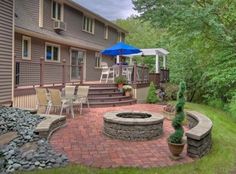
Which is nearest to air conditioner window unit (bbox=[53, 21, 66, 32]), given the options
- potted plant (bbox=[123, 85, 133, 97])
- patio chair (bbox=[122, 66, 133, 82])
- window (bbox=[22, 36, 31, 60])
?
window (bbox=[22, 36, 31, 60])

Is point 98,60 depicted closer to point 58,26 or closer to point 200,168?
point 58,26

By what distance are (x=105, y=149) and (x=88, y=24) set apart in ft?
51.4

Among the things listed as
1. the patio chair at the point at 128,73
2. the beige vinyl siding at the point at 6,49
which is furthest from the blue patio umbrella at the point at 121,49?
the beige vinyl siding at the point at 6,49

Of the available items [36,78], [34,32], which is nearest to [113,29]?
[34,32]

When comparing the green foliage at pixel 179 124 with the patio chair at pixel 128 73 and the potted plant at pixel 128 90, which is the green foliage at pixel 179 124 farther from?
the patio chair at pixel 128 73

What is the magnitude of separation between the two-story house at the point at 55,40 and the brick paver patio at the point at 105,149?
430 cm

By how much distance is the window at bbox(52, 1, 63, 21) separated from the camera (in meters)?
15.6

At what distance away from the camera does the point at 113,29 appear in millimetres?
24562

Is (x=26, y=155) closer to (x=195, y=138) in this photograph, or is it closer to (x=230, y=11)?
(x=195, y=138)

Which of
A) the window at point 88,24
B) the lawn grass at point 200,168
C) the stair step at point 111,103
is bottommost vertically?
the lawn grass at point 200,168

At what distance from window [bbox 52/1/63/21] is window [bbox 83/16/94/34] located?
318 cm

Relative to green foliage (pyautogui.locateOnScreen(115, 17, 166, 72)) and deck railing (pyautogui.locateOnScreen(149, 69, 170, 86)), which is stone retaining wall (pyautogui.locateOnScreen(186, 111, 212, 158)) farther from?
green foliage (pyautogui.locateOnScreen(115, 17, 166, 72))

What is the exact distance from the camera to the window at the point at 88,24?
19.3 m

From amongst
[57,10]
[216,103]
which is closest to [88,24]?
[57,10]
